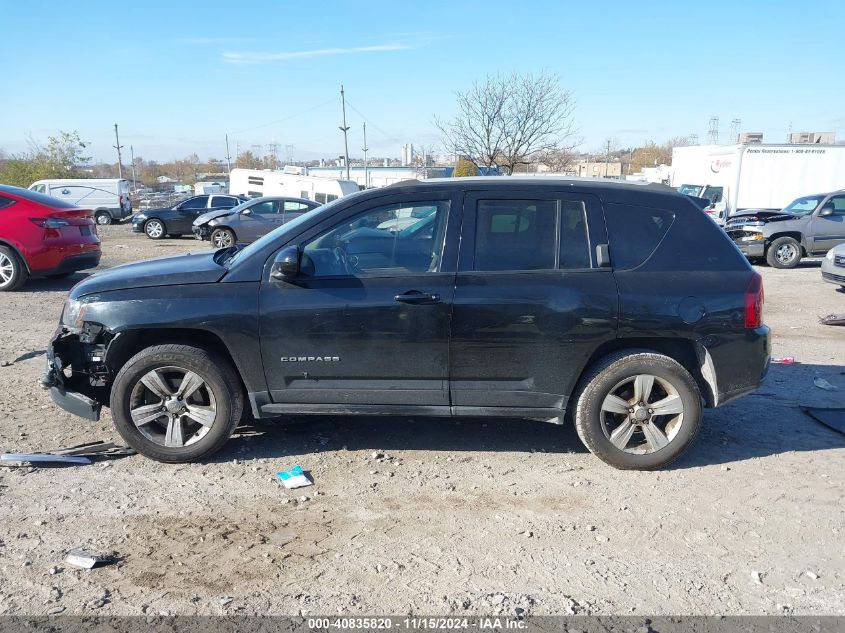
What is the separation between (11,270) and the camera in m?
10.6

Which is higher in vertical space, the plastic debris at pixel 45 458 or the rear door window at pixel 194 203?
the rear door window at pixel 194 203

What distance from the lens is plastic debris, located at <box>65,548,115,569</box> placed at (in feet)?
11.1

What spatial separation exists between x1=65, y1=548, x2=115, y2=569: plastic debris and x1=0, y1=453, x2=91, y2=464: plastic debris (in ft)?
3.87

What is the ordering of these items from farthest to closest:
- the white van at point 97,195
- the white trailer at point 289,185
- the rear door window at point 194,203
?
the white van at point 97,195 < the white trailer at point 289,185 < the rear door window at point 194,203

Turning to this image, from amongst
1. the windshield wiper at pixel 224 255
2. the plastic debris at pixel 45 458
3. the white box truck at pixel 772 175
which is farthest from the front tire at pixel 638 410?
the white box truck at pixel 772 175

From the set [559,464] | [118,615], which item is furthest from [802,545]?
[118,615]

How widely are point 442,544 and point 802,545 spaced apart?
190 cm

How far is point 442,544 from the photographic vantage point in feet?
11.9

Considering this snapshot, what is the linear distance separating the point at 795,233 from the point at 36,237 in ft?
50.9

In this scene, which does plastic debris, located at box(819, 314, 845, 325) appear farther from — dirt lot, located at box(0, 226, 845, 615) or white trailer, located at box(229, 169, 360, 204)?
white trailer, located at box(229, 169, 360, 204)

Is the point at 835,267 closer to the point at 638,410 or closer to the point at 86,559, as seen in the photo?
the point at 638,410

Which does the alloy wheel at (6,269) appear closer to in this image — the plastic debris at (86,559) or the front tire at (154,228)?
the plastic debris at (86,559)

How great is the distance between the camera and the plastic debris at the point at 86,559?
11.1ft

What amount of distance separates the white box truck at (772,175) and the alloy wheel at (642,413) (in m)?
20.4
